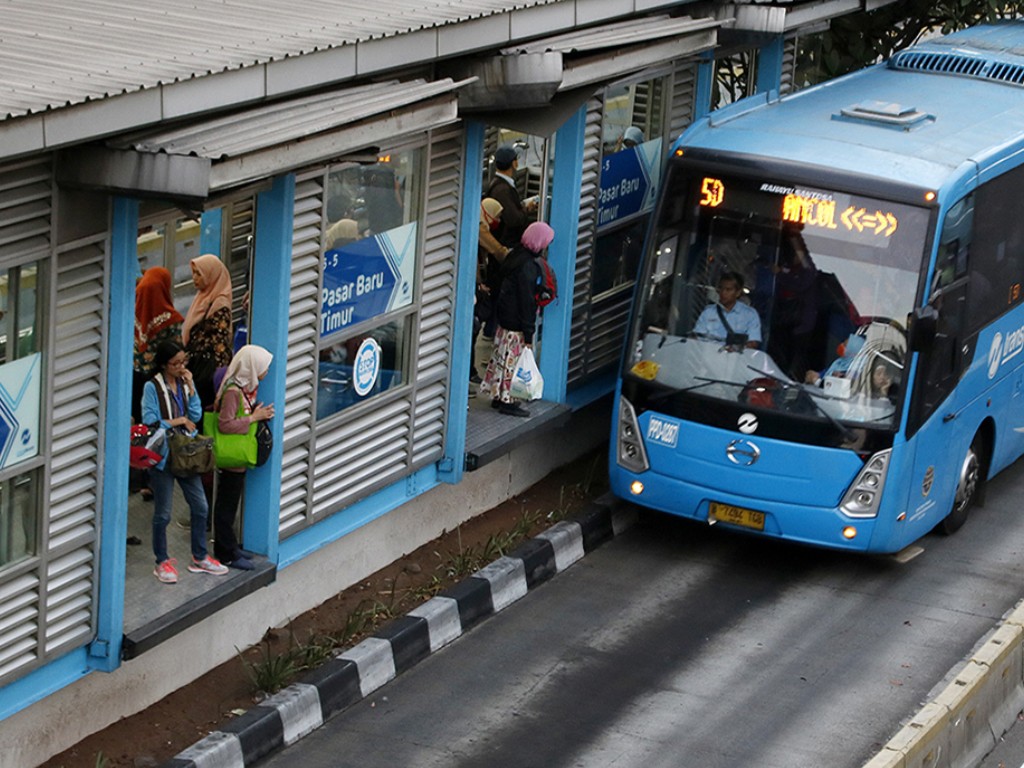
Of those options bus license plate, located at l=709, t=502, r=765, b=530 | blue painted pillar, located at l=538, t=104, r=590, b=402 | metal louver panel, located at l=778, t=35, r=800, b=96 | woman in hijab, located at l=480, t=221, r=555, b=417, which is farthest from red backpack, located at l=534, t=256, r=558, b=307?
metal louver panel, located at l=778, t=35, r=800, b=96

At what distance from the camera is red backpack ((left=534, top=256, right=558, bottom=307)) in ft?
43.5

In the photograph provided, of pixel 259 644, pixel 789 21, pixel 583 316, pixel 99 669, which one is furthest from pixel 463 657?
pixel 789 21

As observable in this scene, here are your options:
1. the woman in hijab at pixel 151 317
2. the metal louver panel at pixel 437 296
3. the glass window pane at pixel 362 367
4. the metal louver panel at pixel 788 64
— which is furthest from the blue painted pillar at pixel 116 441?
the metal louver panel at pixel 788 64

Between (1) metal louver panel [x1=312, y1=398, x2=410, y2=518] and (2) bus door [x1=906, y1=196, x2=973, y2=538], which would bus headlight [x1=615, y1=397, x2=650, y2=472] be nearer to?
(1) metal louver panel [x1=312, y1=398, x2=410, y2=518]

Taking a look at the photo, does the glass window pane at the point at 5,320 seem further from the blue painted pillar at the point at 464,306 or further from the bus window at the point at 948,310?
the bus window at the point at 948,310

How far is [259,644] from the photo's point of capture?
445 inches

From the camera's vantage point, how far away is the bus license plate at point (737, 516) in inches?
506

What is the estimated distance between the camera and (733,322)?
508 inches

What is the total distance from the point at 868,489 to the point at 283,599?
12.6ft

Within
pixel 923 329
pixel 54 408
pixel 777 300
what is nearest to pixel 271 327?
pixel 54 408

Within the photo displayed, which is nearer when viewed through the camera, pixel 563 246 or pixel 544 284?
pixel 544 284

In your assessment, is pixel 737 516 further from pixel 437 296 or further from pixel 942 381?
pixel 437 296

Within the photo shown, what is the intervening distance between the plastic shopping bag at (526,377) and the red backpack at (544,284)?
0.37m

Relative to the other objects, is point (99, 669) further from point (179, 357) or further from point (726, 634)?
point (726, 634)
